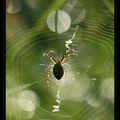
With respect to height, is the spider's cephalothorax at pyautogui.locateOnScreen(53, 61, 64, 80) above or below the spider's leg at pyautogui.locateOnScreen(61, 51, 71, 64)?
below

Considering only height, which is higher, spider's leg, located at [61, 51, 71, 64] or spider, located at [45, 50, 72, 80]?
spider's leg, located at [61, 51, 71, 64]

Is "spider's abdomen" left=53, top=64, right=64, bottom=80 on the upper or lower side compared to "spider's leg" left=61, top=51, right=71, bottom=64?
lower

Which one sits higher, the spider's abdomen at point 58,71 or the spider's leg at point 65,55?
the spider's leg at point 65,55

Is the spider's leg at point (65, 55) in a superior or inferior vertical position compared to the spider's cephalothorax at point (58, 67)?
superior

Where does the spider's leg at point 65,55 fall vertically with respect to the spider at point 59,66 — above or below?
above

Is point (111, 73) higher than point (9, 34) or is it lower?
lower

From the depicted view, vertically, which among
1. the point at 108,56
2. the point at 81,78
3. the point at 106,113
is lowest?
the point at 106,113
